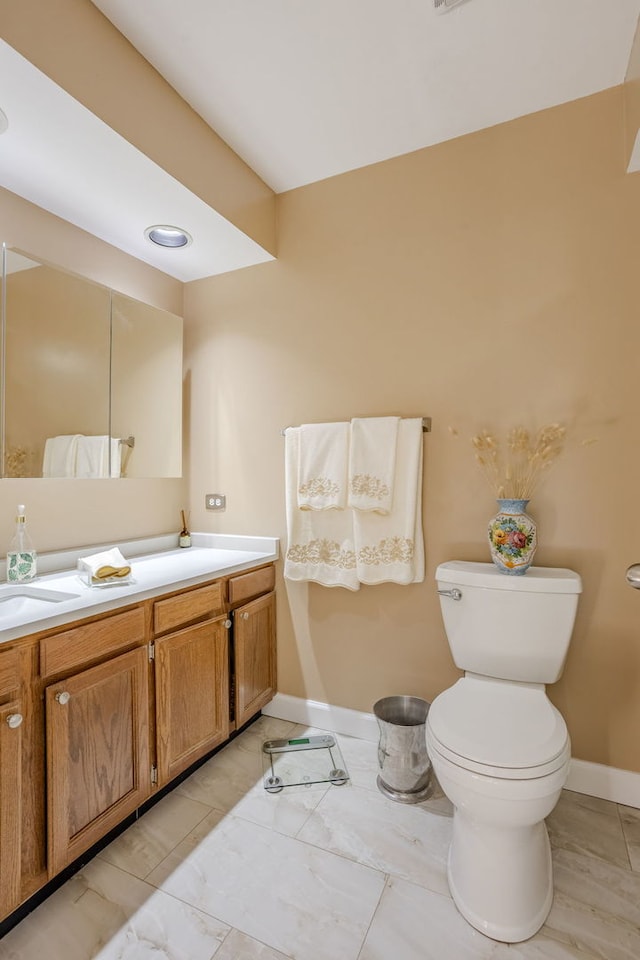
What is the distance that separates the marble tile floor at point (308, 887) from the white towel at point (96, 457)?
131 cm

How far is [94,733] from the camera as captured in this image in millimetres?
1363

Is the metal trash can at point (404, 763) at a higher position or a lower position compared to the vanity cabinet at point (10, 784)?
lower

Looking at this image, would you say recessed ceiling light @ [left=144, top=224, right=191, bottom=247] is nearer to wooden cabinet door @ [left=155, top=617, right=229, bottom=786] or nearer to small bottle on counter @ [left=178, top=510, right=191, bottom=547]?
small bottle on counter @ [left=178, top=510, right=191, bottom=547]

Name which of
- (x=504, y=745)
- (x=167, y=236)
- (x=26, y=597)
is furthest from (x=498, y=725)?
(x=167, y=236)

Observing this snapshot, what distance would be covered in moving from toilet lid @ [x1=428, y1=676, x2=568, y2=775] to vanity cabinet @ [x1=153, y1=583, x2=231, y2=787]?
0.89 metres

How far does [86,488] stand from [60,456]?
23 cm

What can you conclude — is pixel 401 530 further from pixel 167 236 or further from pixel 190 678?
pixel 167 236

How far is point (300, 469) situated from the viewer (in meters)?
2.09

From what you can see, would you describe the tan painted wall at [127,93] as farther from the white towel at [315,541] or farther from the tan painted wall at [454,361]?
the white towel at [315,541]

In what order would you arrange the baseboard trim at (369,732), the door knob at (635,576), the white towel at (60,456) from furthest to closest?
the white towel at (60,456) < the baseboard trim at (369,732) < the door knob at (635,576)

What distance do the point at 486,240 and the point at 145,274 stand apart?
1632 mm

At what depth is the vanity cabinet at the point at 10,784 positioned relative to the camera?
1121 millimetres

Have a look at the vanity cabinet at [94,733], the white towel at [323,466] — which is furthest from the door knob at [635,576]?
the vanity cabinet at [94,733]

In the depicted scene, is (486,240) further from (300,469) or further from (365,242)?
(300,469)
